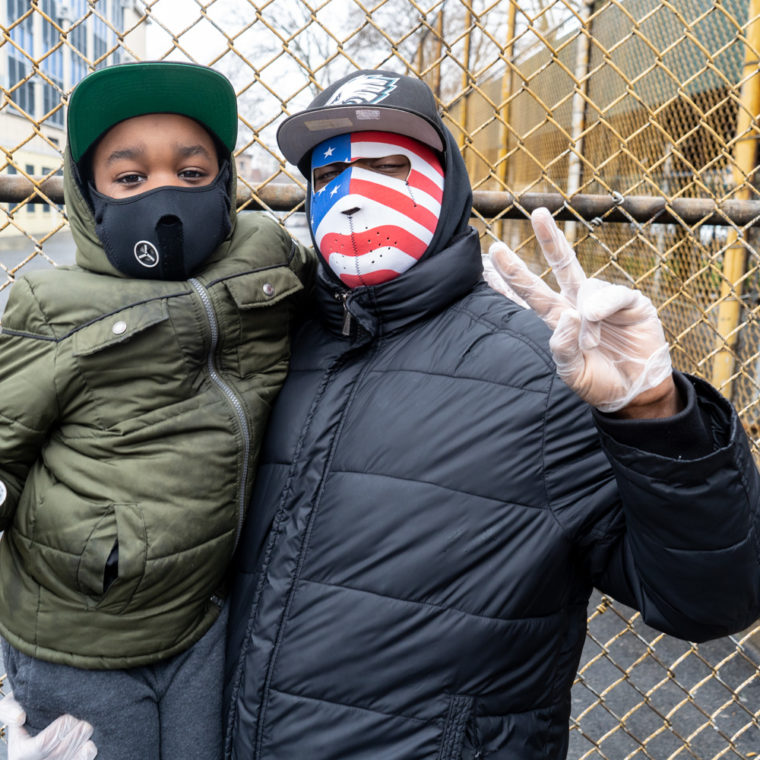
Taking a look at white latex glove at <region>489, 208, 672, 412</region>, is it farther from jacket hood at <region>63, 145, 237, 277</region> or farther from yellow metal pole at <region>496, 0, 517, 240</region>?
yellow metal pole at <region>496, 0, 517, 240</region>

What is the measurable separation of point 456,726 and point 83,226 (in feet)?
3.92

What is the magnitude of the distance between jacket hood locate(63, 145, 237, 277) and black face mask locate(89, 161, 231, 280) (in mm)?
20

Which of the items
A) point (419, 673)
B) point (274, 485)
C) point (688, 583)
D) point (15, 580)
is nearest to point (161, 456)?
point (274, 485)

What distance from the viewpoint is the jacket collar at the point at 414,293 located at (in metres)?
1.48

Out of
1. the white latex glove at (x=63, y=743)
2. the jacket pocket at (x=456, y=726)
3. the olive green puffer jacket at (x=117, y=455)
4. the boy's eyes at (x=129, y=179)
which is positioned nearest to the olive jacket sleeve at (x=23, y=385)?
the olive green puffer jacket at (x=117, y=455)

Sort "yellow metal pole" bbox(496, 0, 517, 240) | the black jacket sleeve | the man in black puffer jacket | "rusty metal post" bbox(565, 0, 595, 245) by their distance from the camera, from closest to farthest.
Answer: the black jacket sleeve < the man in black puffer jacket < "yellow metal pole" bbox(496, 0, 517, 240) < "rusty metal post" bbox(565, 0, 595, 245)

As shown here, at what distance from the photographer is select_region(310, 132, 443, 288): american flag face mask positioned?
5.00 ft

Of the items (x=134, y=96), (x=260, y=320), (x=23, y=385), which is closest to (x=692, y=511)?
(x=260, y=320)

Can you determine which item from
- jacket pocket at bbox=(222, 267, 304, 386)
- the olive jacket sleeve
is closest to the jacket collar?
jacket pocket at bbox=(222, 267, 304, 386)

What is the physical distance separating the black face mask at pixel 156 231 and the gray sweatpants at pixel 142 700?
28.3 inches

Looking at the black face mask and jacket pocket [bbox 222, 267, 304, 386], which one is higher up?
the black face mask

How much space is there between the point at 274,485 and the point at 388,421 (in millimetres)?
280

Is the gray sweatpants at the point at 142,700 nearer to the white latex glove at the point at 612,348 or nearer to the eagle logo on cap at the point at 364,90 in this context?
the white latex glove at the point at 612,348

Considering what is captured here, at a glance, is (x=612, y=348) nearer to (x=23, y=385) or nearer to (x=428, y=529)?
(x=428, y=529)
